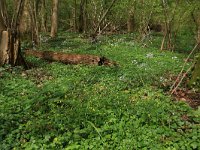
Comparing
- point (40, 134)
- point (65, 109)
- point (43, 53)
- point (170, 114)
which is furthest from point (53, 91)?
point (43, 53)

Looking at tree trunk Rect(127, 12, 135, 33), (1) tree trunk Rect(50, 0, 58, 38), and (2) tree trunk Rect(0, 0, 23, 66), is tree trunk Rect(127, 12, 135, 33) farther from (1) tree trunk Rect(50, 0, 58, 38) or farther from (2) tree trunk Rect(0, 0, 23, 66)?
(2) tree trunk Rect(0, 0, 23, 66)

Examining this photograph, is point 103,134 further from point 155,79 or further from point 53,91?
point 155,79

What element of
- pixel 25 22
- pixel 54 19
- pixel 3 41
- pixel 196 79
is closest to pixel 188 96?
pixel 196 79

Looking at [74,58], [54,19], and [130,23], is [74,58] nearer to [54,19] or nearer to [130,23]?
[54,19]

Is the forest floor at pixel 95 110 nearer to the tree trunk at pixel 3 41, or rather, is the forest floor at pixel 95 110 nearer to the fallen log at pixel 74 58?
the tree trunk at pixel 3 41

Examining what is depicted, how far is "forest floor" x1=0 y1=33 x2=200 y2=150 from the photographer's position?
691 centimetres

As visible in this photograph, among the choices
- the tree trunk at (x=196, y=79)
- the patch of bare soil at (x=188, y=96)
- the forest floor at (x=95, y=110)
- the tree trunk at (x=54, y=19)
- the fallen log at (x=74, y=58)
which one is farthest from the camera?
the tree trunk at (x=54, y=19)

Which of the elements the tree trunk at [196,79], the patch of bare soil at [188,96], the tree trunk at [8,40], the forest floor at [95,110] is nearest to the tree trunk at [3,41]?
the tree trunk at [8,40]

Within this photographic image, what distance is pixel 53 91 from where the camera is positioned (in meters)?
9.66

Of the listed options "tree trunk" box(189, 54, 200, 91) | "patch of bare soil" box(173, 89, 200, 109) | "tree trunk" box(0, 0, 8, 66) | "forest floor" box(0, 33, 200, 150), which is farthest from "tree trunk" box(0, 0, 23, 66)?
"tree trunk" box(189, 54, 200, 91)

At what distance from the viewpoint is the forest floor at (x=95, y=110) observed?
691 centimetres

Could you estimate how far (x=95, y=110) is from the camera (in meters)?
8.17

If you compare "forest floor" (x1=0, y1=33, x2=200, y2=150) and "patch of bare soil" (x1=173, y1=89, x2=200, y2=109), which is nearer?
"forest floor" (x1=0, y1=33, x2=200, y2=150)

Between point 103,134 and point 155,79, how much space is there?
4623 millimetres
